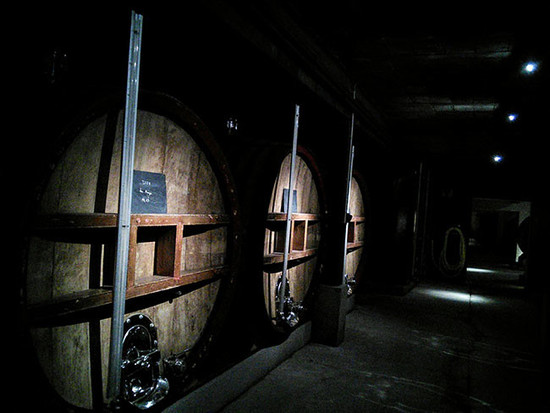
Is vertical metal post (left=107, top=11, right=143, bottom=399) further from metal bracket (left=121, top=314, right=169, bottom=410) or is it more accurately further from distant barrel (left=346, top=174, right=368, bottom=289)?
distant barrel (left=346, top=174, right=368, bottom=289)

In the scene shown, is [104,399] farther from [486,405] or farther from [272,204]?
[486,405]

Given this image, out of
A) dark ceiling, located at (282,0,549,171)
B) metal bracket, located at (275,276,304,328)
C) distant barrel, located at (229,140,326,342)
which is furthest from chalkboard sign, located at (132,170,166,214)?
dark ceiling, located at (282,0,549,171)

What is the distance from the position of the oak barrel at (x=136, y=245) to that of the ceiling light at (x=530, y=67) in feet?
12.4

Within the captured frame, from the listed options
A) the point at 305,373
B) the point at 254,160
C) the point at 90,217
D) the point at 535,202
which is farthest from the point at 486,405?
the point at 535,202

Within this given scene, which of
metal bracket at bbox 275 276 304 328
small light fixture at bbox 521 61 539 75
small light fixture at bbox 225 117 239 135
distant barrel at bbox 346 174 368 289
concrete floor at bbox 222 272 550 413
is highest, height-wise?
small light fixture at bbox 521 61 539 75

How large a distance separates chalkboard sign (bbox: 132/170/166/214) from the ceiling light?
4257 millimetres

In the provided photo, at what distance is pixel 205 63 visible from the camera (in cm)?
261

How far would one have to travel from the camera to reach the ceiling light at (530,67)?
4324 mm

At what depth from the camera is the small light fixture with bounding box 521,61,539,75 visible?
4.32 meters

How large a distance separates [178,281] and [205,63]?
4.65 ft

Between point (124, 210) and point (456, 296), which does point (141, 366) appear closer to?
point (124, 210)

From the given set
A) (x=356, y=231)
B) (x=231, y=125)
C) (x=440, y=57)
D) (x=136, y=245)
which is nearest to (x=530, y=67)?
(x=440, y=57)

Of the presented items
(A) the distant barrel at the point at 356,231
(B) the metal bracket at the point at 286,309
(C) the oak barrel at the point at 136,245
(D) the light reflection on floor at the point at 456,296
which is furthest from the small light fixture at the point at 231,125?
(D) the light reflection on floor at the point at 456,296

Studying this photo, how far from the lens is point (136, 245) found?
1.83 meters
